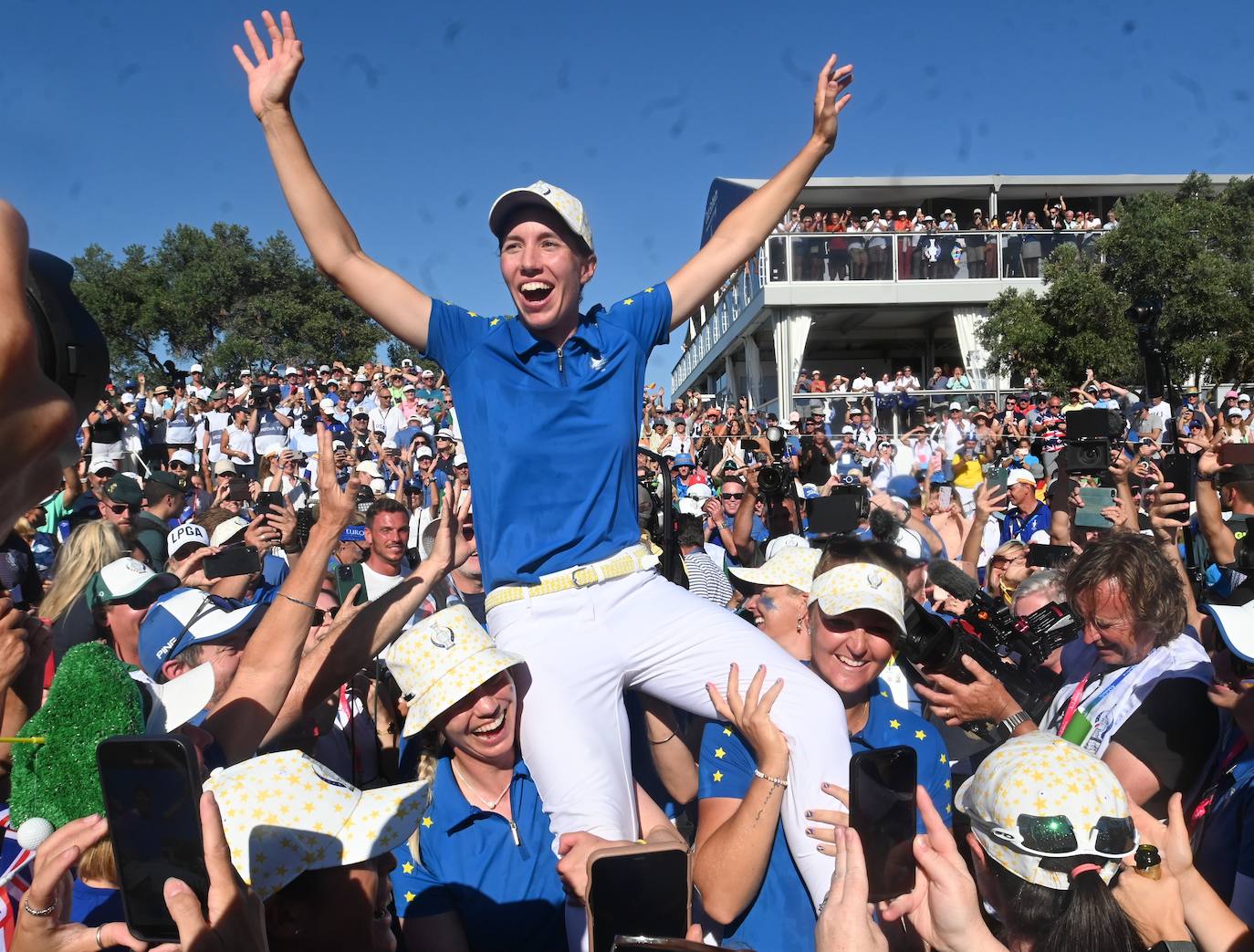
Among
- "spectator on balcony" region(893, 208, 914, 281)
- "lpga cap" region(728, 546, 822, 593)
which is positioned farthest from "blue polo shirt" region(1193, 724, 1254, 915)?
"spectator on balcony" region(893, 208, 914, 281)

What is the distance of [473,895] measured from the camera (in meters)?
2.67

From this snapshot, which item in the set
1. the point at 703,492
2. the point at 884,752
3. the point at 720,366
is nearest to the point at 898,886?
the point at 884,752

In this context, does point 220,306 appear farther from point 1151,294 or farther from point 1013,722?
point 1013,722

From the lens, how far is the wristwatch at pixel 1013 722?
348 cm

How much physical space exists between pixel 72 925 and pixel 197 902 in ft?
1.57

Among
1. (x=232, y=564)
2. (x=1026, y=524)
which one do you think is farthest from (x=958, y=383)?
(x=232, y=564)

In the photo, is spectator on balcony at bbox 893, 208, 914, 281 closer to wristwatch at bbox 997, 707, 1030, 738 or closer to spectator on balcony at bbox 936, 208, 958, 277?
spectator on balcony at bbox 936, 208, 958, 277

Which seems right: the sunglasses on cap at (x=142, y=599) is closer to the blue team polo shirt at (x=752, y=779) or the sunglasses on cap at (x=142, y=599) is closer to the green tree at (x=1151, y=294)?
the blue team polo shirt at (x=752, y=779)

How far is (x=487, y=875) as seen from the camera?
8.83ft

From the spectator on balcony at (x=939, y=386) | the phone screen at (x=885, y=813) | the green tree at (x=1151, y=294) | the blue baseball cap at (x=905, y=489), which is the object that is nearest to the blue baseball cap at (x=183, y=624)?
the phone screen at (x=885, y=813)

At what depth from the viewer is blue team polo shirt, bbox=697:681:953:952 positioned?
102 inches

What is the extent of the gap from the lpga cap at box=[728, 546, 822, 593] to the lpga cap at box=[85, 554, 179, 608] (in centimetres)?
249

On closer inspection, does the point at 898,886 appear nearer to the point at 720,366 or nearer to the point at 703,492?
the point at 703,492

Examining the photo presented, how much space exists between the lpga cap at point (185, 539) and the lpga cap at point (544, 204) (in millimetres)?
4362
